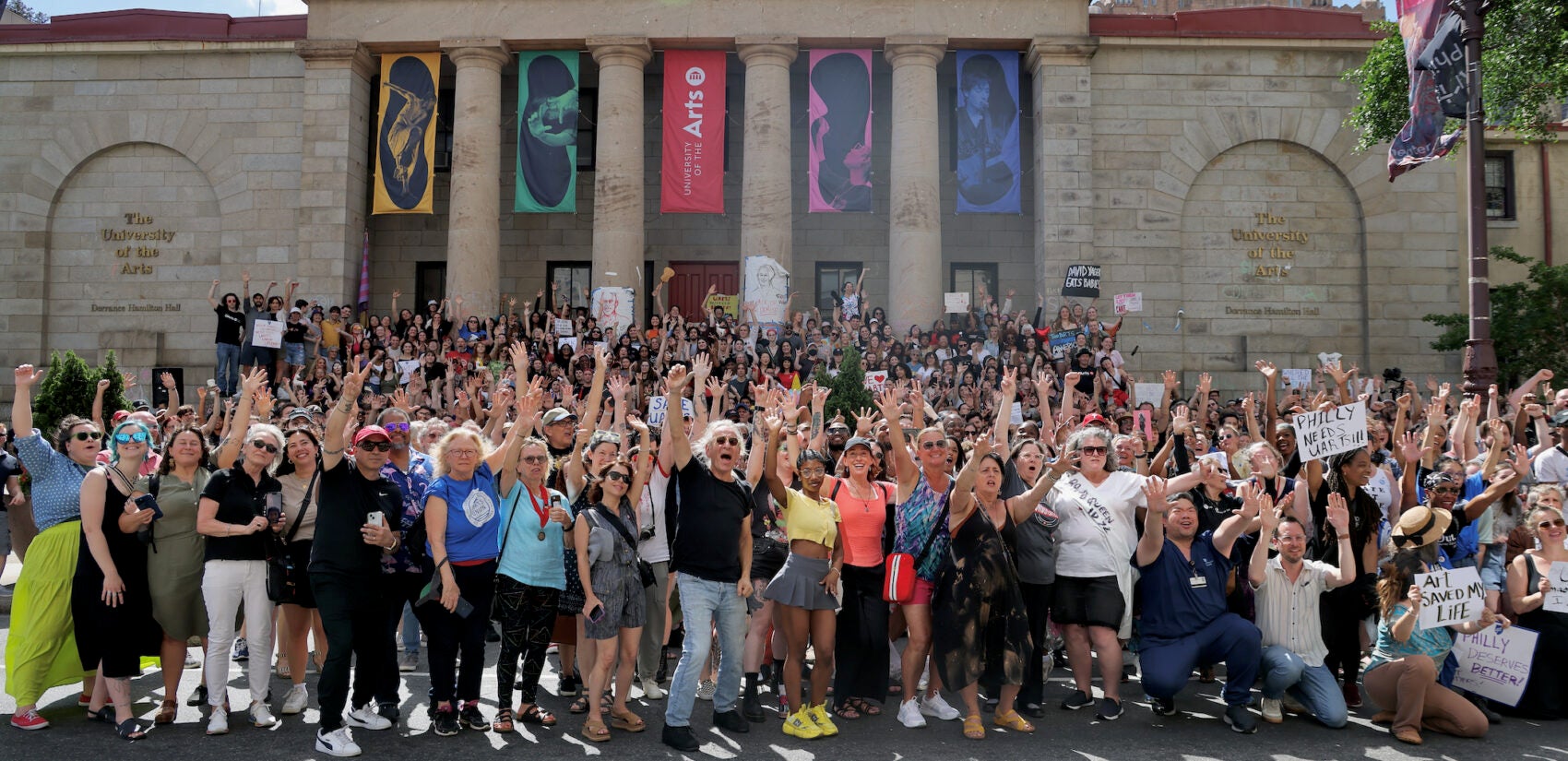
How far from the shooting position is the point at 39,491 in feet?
24.2

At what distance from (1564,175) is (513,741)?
28.8 m

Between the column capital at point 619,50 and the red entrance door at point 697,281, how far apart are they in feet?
17.6

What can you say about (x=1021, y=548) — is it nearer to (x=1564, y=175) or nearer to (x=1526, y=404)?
(x=1526, y=404)

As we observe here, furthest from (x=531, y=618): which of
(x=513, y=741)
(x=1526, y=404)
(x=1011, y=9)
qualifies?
(x=1011, y=9)

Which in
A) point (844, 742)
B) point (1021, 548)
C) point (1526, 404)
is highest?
point (1526, 404)

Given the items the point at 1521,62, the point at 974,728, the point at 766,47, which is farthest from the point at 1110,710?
the point at 766,47

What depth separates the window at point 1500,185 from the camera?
26500mm

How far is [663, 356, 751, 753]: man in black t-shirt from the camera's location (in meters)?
7.11

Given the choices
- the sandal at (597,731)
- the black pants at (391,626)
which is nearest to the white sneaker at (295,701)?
the black pants at (391,626)

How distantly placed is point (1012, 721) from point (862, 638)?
112 centimetres

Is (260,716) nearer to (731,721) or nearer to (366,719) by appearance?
(366,719)

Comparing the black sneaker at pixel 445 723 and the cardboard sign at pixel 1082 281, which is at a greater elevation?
the cardboard sign at pixel 1082 281

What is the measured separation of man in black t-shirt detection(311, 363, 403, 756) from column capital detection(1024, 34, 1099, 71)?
20995mm

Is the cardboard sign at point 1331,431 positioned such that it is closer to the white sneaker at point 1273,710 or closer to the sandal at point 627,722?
the white sneaker at point 1273,710
